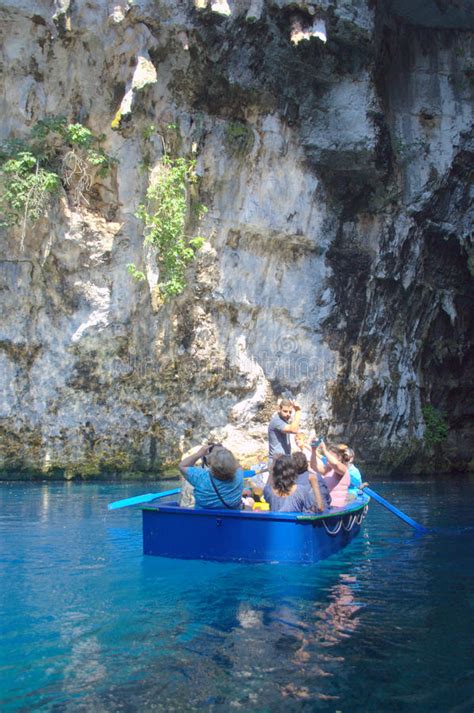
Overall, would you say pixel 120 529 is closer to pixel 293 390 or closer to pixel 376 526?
pixel 376 526

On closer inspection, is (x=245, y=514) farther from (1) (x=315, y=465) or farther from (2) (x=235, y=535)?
(1) (x=315, y=465)

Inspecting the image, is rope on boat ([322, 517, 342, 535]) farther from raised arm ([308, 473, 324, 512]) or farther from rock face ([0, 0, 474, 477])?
rock face ([0, 0, 474, 477])

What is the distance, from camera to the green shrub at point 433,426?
889 inches

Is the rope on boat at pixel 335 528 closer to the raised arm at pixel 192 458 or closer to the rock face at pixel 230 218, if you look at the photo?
the raised arm at pixel 192 458

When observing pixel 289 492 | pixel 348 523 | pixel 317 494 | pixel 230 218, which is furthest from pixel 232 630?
pixel 230 218

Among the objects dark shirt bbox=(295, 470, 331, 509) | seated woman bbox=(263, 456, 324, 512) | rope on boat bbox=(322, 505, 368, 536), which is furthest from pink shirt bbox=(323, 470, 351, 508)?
seated woman bbox=(263, 456, 324, 512)

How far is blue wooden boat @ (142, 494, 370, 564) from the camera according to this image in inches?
303

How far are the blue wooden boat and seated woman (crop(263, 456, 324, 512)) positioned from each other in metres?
0.21

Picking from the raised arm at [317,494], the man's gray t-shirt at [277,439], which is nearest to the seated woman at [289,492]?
the raised arm at [317,494]

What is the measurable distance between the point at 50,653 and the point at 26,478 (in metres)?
14.6

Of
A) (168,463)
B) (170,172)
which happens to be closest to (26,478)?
(168,463)

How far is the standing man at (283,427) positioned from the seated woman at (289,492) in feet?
6.79

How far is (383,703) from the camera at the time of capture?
13.4ft

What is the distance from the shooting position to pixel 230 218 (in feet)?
62.8
